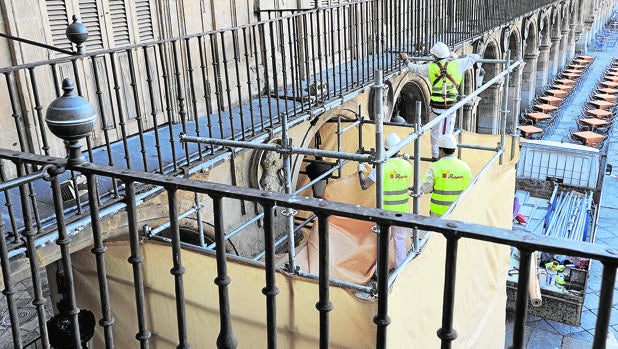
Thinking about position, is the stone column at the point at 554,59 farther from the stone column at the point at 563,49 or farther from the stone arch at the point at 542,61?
the stone arch at the point at 542,61

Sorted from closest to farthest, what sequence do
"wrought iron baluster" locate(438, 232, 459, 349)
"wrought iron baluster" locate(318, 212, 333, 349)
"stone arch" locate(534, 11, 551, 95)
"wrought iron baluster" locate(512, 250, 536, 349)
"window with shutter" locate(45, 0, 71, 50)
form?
"wrought iron baluster" locate(512, 250, 536, 349)
"wrought iron baluster" locate(438, 232, 459, 349)
"wrought iron baluster" locate(318, 212, 333, 349)
"window with shutter" locate(45, 0, 71, 50)
"stone arch" locate(534, 11, 551, 95)

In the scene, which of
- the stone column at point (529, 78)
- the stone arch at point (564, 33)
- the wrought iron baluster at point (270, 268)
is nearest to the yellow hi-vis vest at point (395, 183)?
the wrought iron baluster at point (270, 268)

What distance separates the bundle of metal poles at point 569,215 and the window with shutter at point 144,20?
9.26m

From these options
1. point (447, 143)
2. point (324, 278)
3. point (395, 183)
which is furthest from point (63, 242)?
point (447, 143)

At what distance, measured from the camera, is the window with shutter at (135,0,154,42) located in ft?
23.1

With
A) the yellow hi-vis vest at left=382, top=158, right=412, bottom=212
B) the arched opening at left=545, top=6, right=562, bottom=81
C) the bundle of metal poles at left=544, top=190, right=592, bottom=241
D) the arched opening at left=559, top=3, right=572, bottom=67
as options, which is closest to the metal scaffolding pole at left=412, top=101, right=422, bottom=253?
the yellow hi-vis vest at left=382, top=158, right=412, bottom=212

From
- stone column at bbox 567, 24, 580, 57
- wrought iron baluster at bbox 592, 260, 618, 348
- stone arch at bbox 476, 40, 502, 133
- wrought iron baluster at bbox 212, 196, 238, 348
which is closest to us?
wrought iron baluster at bbox 592, 260, 618, 348

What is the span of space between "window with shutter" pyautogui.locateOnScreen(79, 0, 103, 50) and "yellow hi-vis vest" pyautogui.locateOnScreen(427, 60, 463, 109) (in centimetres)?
470

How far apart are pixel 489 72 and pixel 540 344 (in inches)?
496

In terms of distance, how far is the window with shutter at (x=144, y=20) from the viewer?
7.05m

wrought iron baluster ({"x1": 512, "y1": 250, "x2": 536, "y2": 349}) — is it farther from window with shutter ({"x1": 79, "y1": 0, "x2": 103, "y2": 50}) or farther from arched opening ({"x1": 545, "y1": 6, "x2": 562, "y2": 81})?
arched opening ({"x1": 545, "y1": 6, "x2": 562, "y2": 81})

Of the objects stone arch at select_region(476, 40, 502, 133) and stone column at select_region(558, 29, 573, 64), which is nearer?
stone arch at select_region(476, 40, 502, 133)

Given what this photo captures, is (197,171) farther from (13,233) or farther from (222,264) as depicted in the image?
(222,264)

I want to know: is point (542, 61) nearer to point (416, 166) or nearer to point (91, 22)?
point (416, 166)
